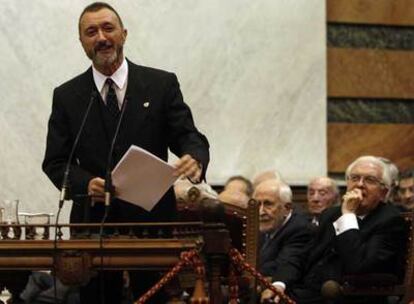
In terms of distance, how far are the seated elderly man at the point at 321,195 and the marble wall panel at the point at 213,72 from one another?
2.59 ft

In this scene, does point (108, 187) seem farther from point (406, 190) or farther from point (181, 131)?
point (406, 190)

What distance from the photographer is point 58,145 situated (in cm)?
548

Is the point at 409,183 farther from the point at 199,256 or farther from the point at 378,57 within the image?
the point at 199,256

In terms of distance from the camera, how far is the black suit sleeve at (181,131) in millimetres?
5352

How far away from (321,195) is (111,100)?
357 cm

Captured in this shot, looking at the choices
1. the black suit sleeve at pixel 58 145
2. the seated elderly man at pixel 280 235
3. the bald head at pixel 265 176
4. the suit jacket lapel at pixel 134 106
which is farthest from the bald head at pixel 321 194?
the black suit sleeve at pixel 58 145

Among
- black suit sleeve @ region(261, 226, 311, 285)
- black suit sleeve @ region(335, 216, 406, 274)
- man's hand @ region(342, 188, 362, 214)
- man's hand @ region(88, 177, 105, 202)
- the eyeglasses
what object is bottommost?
black suit sleeve @ region(261, 226, 311, 285)

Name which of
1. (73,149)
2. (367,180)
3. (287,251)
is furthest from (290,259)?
(73,149)

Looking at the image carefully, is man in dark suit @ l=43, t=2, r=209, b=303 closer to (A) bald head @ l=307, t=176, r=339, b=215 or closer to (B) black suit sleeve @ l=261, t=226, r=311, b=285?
(B) black suit sleeve @ l=261, t=226, r=311, b=285

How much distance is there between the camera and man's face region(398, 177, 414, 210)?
8836 millimetres

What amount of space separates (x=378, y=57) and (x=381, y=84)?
22 centimetres

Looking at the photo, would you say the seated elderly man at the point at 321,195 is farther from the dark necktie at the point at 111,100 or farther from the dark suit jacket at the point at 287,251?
the dark necktie at the point at 111,100

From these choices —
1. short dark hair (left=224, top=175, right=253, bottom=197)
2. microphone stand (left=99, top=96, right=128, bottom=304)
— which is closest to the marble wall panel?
short dark hair (left=224, top=175, right=253, bottom=197)

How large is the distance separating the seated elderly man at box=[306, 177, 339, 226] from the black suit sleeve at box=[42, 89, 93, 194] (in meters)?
3.53
